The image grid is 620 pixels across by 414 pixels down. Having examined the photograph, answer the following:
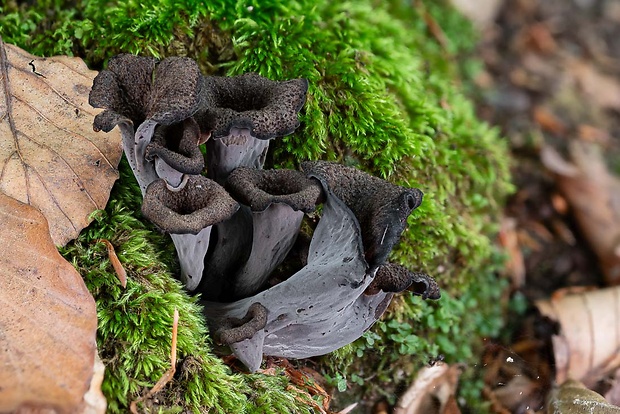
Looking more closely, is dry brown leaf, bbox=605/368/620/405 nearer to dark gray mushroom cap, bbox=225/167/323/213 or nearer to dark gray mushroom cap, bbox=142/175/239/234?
dark gray mushroom cap, bbox=225/167/323/213

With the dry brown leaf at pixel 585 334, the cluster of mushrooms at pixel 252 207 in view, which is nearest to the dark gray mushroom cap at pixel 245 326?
the cluster of mushrooms at pixel 252 207

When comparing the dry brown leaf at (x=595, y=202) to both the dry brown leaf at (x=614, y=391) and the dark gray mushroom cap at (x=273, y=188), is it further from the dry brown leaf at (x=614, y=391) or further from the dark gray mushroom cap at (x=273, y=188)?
the dark gray mushroom cap at (x=273, y=188)

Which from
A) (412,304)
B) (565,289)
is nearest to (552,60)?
(565,289)

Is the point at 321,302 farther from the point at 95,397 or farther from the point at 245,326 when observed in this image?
the point at 95,397

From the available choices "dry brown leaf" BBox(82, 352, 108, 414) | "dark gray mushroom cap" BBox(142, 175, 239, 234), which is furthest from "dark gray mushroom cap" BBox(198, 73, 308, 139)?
"dry brown leaf" BBox(82, 352, 108, 414)

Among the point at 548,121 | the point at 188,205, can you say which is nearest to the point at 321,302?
the point at 188,205

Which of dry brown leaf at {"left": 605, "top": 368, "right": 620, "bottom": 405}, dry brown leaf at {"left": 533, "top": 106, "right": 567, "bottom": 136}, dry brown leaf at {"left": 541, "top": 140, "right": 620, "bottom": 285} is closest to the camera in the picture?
dry brown leaf at {"left": 605, "top": 368, "right": 620, "bottom": 405}

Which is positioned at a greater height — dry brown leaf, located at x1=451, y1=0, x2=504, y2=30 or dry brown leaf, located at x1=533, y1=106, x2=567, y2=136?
dry brown leaf, located at x1=451, y1=0, x2=504, y2=30
